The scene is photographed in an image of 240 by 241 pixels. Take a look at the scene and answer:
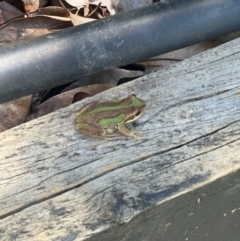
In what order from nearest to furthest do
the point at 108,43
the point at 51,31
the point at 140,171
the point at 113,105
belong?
the point at 140,171 < the point at 113,105 < the point at 108,43 < the point at 51,31

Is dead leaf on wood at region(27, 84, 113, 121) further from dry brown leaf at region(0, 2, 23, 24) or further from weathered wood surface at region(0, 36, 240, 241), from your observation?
dry brown leaf at region(0, 2, 23, 24)

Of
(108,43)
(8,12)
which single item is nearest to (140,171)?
(108,43)

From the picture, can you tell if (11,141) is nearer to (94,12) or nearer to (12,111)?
(12,111)

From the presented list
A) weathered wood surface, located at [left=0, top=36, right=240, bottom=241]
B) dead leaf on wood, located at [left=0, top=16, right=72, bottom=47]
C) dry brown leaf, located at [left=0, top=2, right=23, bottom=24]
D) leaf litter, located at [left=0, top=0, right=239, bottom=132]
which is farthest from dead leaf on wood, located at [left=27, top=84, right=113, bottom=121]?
dry brown leaf, located at [left=0, top=2, right=23, bottom=24]

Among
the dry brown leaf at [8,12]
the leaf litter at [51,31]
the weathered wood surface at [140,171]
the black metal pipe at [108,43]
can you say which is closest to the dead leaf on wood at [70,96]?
the leaf litter at [51,31]

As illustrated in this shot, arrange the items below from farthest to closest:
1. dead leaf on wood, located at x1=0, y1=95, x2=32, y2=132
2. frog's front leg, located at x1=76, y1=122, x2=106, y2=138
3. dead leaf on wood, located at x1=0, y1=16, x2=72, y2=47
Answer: dead leaf on wood, located at x1=0, y1=16, x2=72, y2=47 → dead leaf on wood, located at x1=0, y1=95, x2=32, y2=132 → frog's front leg, located at x1=76, y1=122, x2=106, y2=138

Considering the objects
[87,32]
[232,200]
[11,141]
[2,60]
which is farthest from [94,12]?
[232,200]

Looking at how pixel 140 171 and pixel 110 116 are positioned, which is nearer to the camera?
pixel 140 171

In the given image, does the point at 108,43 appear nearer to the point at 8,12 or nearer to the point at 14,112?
the point at 14,112
